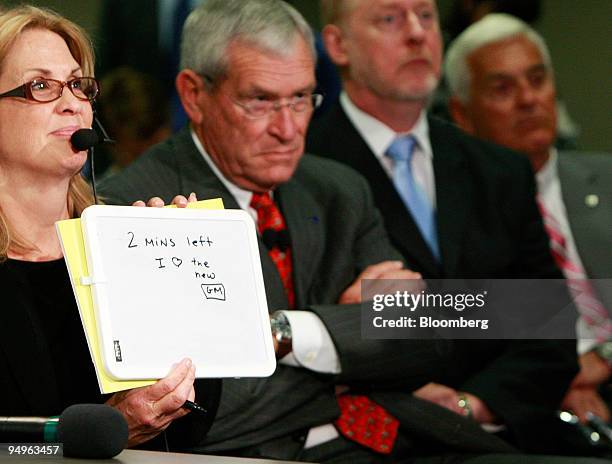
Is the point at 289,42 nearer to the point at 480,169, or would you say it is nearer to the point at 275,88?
the point at 275,88

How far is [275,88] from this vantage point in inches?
135

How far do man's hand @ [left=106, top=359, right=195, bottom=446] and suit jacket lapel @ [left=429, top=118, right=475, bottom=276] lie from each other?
5.02ft

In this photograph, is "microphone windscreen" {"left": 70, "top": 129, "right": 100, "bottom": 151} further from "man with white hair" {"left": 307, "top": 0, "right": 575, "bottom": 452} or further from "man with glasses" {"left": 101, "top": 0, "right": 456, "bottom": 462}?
"man with white hair" {"left": 307, "top": 0, "right": 575, "bottom": 452}

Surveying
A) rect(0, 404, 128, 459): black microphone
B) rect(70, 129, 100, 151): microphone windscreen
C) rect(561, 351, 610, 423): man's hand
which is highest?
rect(70, 129, 100, 151): microphone windscreen

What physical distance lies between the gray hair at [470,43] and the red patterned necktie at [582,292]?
468 millimetres

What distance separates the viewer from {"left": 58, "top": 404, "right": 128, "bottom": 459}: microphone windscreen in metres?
2.06

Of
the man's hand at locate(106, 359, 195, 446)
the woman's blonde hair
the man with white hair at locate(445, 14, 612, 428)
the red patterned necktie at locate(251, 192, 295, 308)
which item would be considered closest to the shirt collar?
the man with white hair at locate(445, 14, 612, 428)

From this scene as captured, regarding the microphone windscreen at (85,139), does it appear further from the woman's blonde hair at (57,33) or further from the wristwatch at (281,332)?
the wristwatch at (281,332)

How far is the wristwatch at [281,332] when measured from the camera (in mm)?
3197

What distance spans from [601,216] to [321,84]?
3.30ft

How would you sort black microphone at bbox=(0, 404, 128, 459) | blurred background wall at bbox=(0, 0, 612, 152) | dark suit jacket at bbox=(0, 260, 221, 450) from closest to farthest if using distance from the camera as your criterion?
black microphone at bbox=(0, 404, 128, 459), dark suit jacket at bbox=(0, 260, 221, 450), blurred background wall at bbox=(0, 0, 612, 152)

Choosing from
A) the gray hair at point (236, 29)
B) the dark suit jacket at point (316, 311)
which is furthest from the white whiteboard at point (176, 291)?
the gray hair at point (236, 29)

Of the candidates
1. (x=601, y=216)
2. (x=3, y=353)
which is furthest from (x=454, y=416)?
(x=3, y=353)

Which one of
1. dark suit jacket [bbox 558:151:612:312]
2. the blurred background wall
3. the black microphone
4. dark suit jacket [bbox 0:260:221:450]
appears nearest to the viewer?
the black microphone
